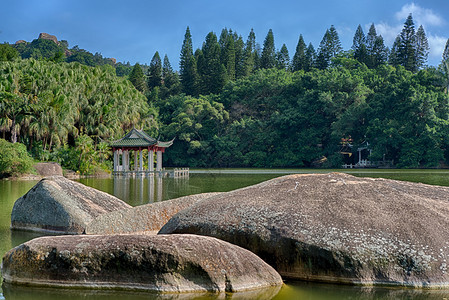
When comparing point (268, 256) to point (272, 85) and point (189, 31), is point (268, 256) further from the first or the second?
point (189, 31)

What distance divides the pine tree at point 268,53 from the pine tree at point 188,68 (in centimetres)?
1409

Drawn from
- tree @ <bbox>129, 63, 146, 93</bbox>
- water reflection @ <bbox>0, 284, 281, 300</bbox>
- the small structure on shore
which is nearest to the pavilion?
the small structure on shore

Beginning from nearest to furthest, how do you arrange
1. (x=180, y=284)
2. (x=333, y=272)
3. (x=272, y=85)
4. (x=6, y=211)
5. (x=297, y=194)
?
(x=180, y=284) → (x=333, y=272) → (x=297, y=194) → (x=6, y=211) → (x=272, y=85)

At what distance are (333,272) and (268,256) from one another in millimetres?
914

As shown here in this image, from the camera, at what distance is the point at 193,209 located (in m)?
7.65

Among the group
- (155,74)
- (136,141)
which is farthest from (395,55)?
(136,141)

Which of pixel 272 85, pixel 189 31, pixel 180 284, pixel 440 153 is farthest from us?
pixel 189 31

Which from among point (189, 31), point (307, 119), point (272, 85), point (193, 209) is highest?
point (189, 31)

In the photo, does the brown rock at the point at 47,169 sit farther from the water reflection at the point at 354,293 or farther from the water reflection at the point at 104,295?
the water reflection at the point at 354,293

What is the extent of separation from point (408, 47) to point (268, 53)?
2602cm

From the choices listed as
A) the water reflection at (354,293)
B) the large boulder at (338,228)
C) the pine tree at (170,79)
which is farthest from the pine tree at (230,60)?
the water reflection at (354,293)

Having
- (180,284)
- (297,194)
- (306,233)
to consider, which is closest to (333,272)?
(306,233)

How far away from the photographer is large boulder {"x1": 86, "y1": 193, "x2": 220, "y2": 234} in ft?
31.4

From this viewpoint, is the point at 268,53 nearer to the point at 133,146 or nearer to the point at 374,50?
the point at 374,50
